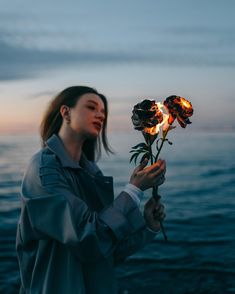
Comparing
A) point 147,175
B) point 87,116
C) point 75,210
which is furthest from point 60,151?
point 147,175

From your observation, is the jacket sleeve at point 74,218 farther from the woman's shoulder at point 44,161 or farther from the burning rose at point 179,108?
the burning rose at point 179,108

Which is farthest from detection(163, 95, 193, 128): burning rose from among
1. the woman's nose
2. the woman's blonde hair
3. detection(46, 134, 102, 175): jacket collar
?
detection(46, 134, 102, 175): jacket collar

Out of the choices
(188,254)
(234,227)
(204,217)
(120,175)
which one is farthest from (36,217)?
(120,175)

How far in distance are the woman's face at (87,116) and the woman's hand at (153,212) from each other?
62 cm

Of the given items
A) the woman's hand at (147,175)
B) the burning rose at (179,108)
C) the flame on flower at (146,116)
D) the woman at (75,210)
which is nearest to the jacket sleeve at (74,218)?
the woman at (75,210)

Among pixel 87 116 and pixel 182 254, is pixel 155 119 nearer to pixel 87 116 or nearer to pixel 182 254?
pixel 87 116

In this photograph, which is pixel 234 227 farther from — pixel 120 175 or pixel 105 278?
pixel 120 175

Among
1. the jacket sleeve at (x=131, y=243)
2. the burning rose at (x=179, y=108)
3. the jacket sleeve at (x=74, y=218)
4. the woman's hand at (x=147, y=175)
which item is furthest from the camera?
the jacket sleeve at (x=131, y=243)

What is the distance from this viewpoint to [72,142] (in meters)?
3.42

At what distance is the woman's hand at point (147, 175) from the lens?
3.09 meters

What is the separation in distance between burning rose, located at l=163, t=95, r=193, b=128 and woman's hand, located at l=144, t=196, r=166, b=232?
1.91ft

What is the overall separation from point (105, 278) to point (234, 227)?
10.9m

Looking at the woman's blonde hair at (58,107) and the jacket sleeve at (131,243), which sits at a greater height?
the woman's blonde hair at (58,107)

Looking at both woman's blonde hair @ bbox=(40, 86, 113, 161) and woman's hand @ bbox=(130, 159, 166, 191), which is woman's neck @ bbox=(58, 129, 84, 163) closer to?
woman's blonde hair @ bbox=(40, 86, 113, 161)
